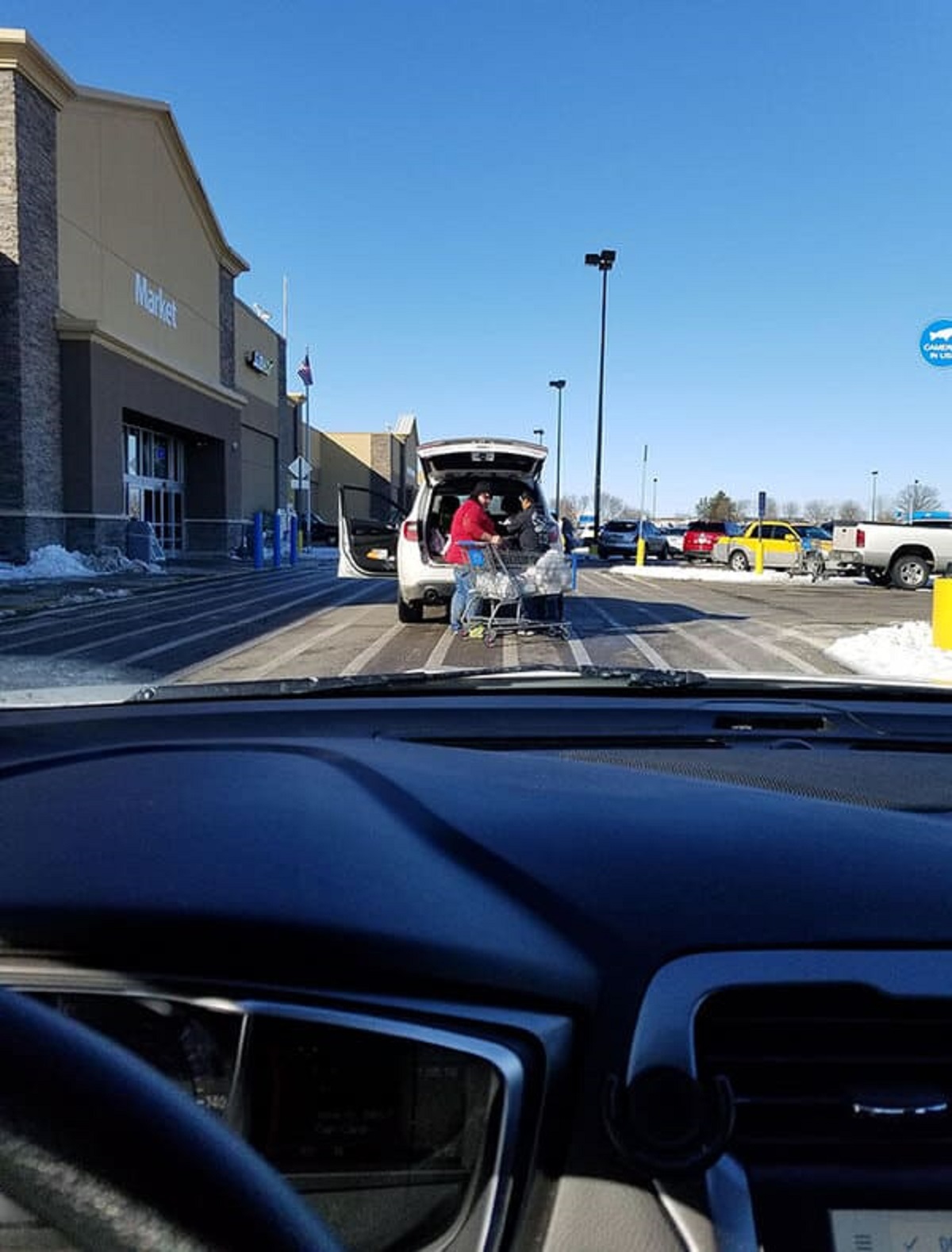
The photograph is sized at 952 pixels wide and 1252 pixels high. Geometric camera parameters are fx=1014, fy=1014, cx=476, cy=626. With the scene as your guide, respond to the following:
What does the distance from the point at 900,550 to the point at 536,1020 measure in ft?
82.8

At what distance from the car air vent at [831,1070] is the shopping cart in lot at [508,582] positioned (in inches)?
366

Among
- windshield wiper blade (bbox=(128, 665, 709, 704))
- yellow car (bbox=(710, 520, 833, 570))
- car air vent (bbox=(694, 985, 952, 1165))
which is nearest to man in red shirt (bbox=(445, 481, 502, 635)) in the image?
windshield wiper blade (bbox=(128, 665, 709, 704))

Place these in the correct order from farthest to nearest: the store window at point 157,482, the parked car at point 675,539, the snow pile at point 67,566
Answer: the parked car at point 675,539 < the store window at point 157,482 < the snow pile at point 67,566

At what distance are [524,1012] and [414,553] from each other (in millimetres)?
10863

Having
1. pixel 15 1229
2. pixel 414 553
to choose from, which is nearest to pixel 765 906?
pixel 15 1229

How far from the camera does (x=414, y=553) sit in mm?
11977

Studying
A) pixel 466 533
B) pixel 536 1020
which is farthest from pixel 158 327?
pixel 536 1020

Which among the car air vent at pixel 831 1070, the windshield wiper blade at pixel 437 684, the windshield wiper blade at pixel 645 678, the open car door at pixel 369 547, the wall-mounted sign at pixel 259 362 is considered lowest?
the car air vent at pixel 831 1070

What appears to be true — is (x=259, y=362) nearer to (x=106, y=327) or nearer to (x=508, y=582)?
Answer: (x=106, y=327)

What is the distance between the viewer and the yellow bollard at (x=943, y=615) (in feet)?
35.3

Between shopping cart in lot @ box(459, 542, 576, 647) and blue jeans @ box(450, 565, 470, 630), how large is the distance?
0.05 m

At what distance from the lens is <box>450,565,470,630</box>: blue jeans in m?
11.0

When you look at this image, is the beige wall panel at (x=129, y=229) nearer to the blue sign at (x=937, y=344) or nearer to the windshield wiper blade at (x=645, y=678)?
the blue sign at (x=937, y=344)

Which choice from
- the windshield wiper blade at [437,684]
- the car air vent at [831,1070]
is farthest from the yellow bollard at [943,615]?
the car air vent at [831,1070]
